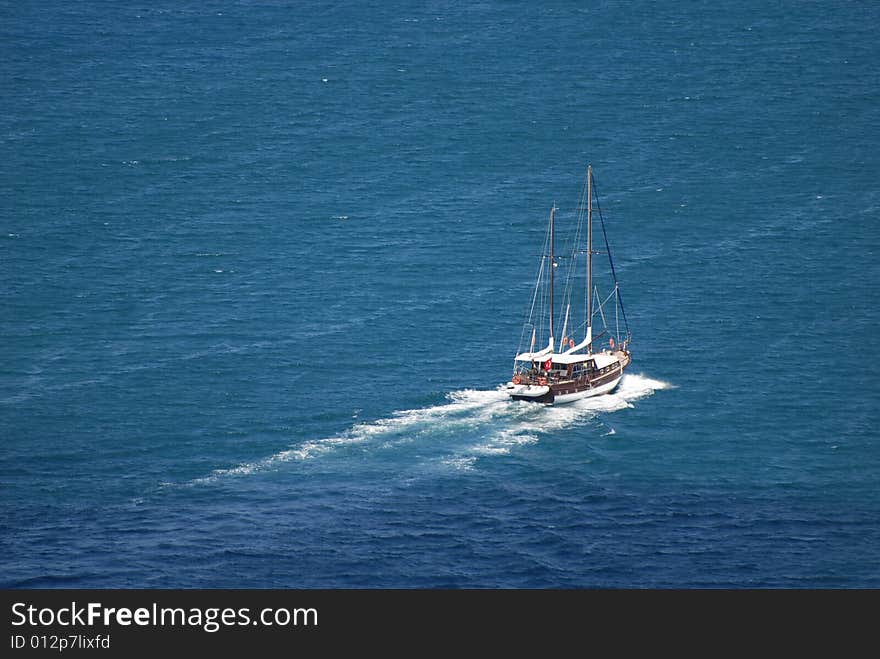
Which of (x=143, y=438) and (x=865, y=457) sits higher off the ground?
(x=143, y=438)

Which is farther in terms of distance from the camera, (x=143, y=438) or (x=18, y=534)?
(x=143, y=438)

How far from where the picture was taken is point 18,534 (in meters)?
153

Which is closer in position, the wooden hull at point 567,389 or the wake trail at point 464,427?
the wake trail at point 464,427

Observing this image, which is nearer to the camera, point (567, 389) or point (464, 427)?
point (464, 427)

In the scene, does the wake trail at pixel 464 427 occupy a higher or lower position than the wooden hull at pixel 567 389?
lower

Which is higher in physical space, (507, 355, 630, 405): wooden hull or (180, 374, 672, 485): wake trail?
(507, 355, 630, 405): wooden hull

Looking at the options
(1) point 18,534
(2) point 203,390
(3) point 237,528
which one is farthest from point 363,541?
(2) point 203,390

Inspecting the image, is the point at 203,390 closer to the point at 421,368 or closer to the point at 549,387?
the point at 421,368

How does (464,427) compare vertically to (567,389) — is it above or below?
below

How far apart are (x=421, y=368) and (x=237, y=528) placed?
1908 inches

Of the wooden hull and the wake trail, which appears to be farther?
the wooden hull
